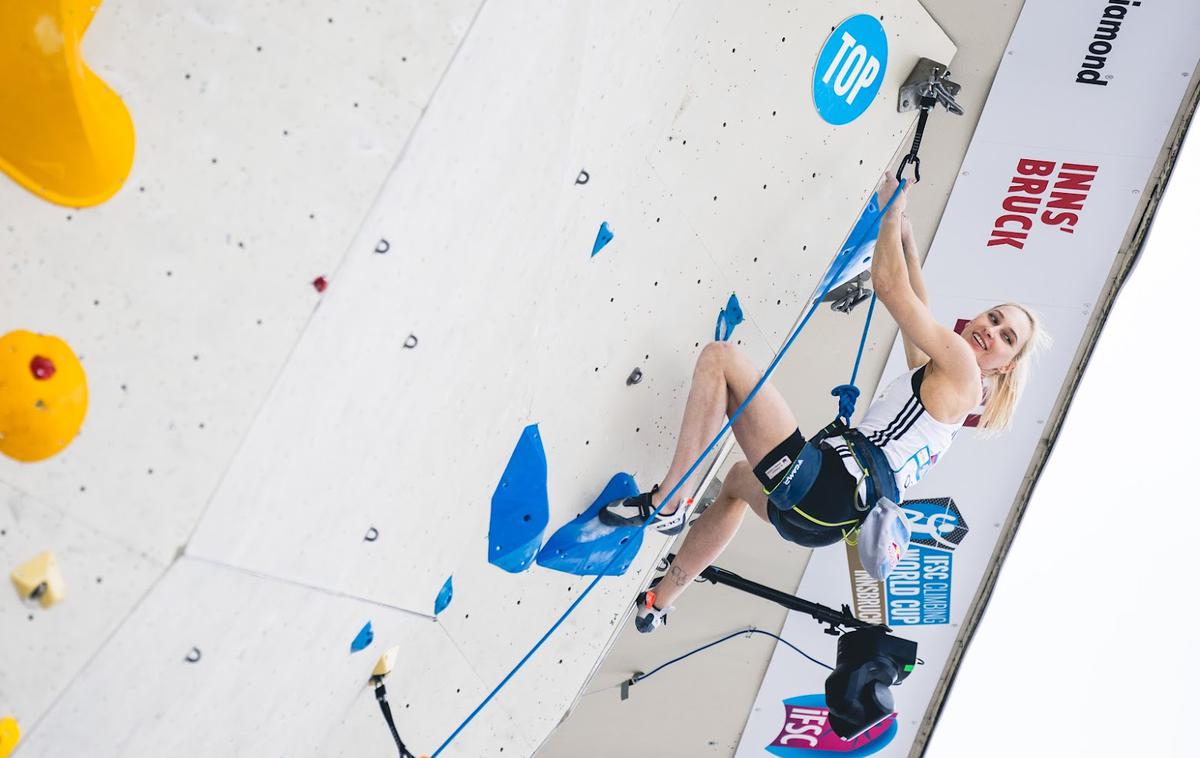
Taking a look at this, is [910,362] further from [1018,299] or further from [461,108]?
[461,108]

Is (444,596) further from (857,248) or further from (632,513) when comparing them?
(857,248)

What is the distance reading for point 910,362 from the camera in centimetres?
273

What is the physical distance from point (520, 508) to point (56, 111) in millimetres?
1155

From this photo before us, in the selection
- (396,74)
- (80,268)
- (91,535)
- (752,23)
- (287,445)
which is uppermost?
(752,23)

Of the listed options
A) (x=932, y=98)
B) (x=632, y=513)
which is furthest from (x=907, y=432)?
(x=932, y=98)

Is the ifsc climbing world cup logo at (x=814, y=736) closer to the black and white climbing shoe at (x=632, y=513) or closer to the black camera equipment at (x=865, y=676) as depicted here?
the black camera equipment at (x=865, y=676)

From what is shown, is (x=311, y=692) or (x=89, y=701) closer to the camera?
(x=89, y=701)

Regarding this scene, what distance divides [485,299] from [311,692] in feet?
2.42

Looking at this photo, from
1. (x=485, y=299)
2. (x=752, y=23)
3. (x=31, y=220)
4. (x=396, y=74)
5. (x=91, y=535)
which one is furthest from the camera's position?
A: (x=752, y=23)

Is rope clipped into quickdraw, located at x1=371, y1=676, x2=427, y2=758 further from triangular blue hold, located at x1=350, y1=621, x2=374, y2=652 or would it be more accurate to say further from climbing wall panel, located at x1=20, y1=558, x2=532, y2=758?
triangular blue hold, located at x1=350, y1=621, x2=374, y2=652

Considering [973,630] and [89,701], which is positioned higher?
[973,630]

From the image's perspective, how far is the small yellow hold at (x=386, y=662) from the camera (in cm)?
203

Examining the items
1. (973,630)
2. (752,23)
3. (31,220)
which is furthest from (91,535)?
(973,630)

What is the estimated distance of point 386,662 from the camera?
2.04 m
